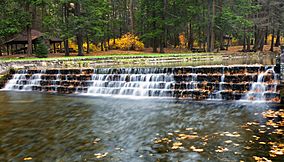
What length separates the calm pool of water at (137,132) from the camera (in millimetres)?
5414

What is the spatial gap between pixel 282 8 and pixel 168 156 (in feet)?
118

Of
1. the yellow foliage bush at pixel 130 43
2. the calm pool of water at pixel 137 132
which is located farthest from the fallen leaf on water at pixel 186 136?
the yellow foliage bush at pixel 130 43

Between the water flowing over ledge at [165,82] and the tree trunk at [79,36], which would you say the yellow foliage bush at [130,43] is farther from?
the water flowing over ledge at [165,82]

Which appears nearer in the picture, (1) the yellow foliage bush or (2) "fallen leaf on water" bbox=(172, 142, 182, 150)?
(2) "fallen leaf on water" bbox=(172, 142, 182, 150)

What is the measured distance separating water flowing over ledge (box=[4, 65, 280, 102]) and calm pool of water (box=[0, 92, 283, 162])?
1.20 meters

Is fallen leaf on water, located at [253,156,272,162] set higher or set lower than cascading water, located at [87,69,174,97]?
lower

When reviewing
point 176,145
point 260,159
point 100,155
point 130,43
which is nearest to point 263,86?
point 176,145

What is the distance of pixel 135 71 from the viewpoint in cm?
1466

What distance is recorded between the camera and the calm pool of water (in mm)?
5414

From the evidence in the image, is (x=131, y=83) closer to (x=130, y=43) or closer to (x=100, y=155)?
(x=100, y=155)

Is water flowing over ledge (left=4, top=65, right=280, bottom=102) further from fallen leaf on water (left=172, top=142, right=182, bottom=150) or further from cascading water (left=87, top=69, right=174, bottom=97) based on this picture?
fallen leaf on water (left=172, top=142, right=182, bottom=150)

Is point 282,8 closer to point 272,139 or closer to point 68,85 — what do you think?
point 68,85

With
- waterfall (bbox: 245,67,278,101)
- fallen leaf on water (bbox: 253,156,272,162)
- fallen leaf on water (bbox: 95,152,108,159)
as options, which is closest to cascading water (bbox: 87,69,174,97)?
waterfall (bbox: 245,67,278,101)

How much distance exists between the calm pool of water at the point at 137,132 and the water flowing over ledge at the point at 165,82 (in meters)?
1.20
